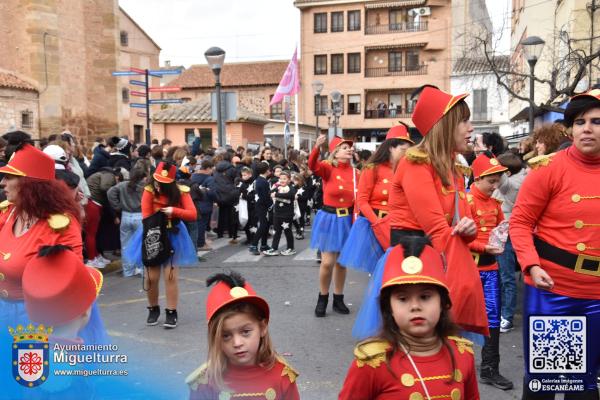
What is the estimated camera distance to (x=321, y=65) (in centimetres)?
5212

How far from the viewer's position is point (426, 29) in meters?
50.1

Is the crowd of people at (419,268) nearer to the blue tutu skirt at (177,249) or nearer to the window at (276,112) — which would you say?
the blue tutu skirt at (177,249)

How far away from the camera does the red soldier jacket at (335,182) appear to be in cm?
721

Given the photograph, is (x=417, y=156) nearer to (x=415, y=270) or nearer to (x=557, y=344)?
(x=415, y=270)

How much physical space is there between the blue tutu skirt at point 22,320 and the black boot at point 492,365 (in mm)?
3093

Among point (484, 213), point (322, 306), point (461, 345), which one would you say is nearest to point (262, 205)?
point (322, 306)

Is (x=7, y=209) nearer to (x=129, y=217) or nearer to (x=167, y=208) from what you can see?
(x=167, y=208)

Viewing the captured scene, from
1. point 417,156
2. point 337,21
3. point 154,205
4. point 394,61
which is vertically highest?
point 337,21

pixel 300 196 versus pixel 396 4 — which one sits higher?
pixel 396 4

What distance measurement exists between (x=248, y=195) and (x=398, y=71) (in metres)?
41.4

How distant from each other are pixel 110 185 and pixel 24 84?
1725 cm

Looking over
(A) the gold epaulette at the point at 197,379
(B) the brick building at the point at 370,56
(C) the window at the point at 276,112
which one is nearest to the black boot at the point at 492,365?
(A) the gold epaulette at the point at 197,379

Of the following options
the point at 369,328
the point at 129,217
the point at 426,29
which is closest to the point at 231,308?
the point at 369,328

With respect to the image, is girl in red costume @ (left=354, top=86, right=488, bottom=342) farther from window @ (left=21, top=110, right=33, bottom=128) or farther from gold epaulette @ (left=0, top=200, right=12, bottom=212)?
window @ (left=21, top=110, right=33, bottom=128)
